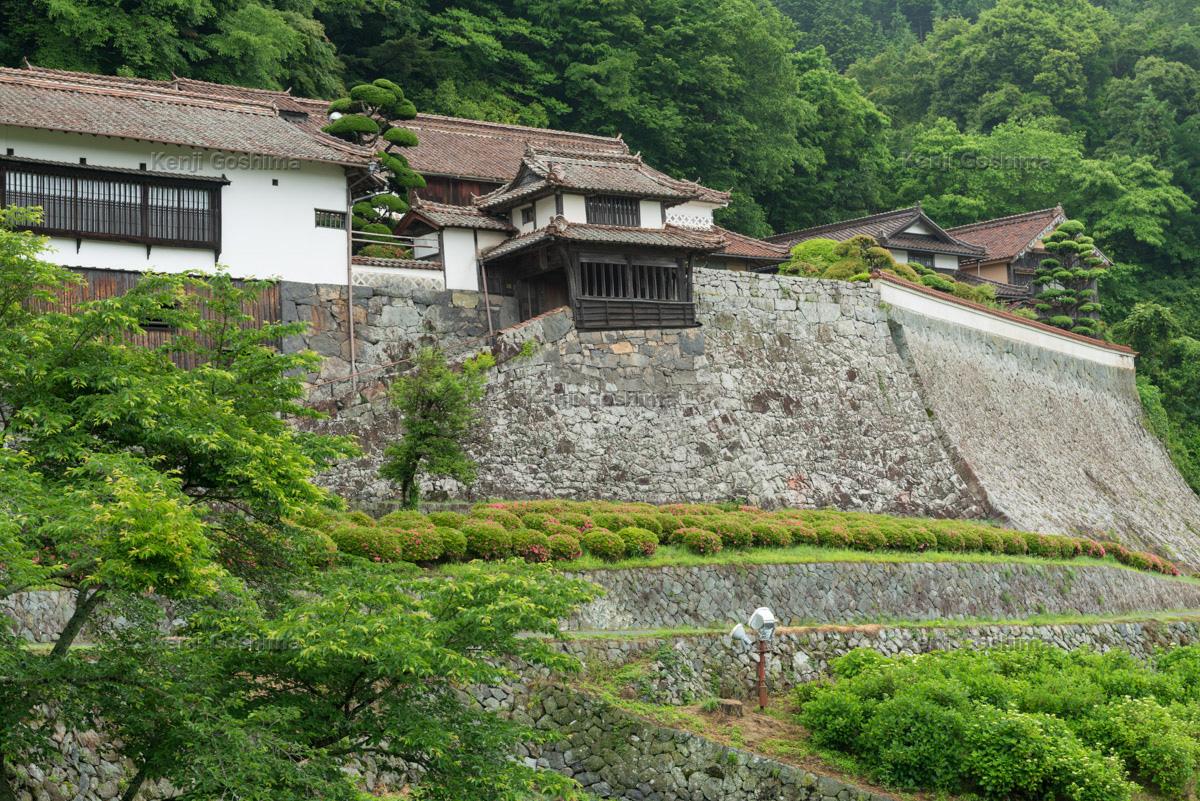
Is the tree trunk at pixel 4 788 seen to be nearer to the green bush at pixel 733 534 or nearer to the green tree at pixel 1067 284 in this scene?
the green bush at pixel 733 534

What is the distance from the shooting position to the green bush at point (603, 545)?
2867 centimetres

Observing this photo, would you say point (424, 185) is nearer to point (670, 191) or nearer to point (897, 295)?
point (670, 191)

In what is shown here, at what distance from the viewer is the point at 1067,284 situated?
198 feet

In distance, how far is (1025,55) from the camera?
8244 cm

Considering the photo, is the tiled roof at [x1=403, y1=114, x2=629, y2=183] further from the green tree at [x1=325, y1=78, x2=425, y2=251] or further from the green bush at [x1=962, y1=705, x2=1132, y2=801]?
the green bush at [x1=962, y1=705, x2=1132, y2=801]

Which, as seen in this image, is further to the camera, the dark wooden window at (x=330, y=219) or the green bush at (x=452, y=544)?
the dark wooden window at (x=330, y=219)

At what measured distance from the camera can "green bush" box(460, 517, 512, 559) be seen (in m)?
27.1

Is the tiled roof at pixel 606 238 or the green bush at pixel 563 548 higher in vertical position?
the tiled roof at pixel 606 238

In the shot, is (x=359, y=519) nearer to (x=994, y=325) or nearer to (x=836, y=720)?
(x=836, y=720)

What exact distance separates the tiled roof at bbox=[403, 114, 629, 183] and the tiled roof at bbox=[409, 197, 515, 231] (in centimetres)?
504

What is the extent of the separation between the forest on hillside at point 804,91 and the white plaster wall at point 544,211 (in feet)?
47.1

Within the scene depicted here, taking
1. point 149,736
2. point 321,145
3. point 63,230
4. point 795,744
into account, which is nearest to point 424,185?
point 321,145

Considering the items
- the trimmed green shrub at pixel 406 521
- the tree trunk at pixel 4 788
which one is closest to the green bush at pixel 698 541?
the trimmed green shrub at pixel 406 521

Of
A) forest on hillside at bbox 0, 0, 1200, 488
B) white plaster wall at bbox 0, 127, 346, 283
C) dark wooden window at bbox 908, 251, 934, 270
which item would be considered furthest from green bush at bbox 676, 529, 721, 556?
dark wooden window at bbox 908, 251, 934, 270
